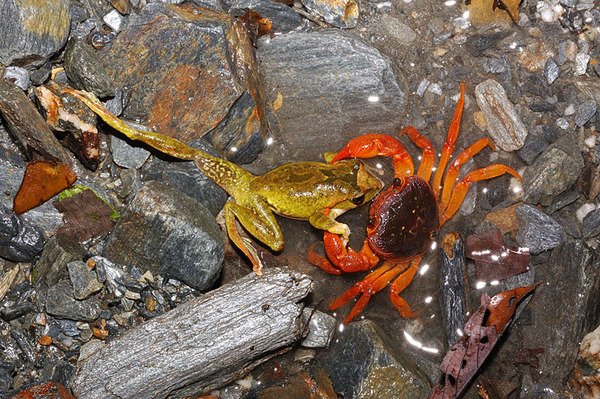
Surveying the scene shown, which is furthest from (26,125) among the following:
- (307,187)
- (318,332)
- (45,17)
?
(318,332)

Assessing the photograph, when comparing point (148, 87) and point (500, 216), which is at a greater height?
point (148, 87)

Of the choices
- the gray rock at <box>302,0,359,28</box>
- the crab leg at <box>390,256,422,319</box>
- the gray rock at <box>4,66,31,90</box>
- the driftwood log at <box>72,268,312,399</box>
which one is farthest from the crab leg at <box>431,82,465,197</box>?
the gray rock at <box>4,66,31,90</box>

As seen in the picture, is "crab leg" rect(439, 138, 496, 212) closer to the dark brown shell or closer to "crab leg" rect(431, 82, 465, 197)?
"crab leg" rect(431, 82, 465, 197)

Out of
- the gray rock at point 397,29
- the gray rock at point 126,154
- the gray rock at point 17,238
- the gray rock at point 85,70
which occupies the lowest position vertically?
the gray rock at point 17,238

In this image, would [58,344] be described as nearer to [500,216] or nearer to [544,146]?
[500,216]

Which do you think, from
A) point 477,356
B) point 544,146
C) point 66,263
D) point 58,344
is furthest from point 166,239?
point 544,146

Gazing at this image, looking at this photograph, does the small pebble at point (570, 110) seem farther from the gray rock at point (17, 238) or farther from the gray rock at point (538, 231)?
the gray rock at point (17, 238)

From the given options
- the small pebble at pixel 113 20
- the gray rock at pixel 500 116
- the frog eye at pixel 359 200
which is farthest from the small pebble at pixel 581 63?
the small pebble at pixel 113 20
